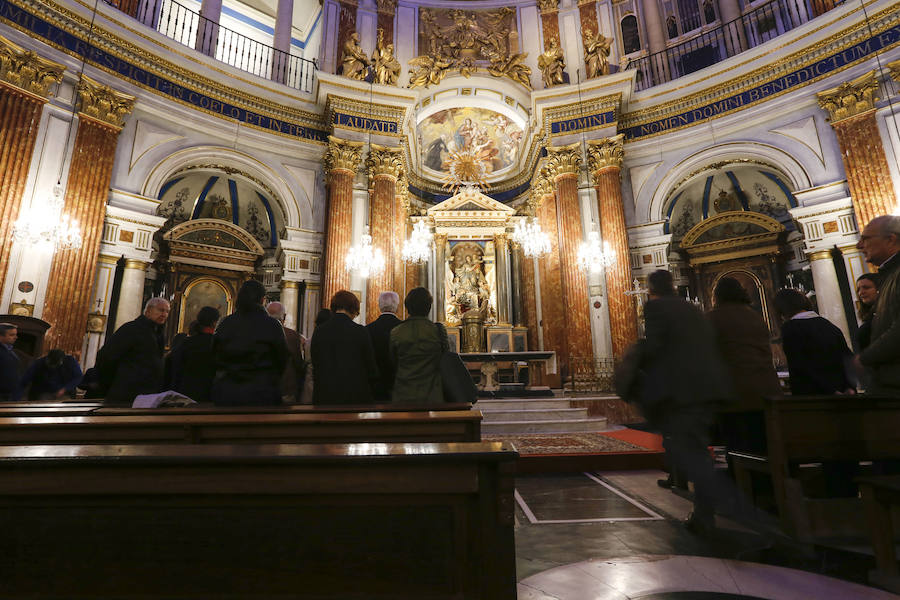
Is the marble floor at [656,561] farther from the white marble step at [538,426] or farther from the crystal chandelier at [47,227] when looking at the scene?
the crystal chandelier at [47,227]

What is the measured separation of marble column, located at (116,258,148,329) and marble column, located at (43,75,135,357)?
62cm

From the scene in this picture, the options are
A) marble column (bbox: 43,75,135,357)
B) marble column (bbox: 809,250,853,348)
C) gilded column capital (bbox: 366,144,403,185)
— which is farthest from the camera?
gilded column capital (bbox: 366,144,403,185)

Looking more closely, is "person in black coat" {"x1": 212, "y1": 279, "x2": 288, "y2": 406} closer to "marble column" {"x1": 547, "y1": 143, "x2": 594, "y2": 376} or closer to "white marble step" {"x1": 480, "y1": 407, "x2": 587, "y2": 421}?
"white marble step" {"x1": 480, "y1": 407, "x2": 587, "y2": 421}

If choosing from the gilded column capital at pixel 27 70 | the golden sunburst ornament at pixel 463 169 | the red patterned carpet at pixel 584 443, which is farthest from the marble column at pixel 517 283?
the gilded column capital at pixel 27 70

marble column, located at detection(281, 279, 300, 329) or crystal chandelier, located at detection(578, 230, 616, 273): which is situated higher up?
crystal chandelier, located at detection(578, 230, 616, 273)

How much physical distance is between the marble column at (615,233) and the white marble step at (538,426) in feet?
9.66

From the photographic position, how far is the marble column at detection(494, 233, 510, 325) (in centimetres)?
1146

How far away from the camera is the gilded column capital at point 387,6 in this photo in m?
11.1

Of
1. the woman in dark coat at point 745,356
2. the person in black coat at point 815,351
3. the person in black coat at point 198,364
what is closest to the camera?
the woman in dark coat at point 745,356

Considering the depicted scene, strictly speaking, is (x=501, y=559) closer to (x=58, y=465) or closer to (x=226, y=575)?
(x=226, y=575)

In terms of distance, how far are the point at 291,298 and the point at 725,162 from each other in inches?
393

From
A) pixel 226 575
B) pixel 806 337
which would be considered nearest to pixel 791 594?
pixel 806 337

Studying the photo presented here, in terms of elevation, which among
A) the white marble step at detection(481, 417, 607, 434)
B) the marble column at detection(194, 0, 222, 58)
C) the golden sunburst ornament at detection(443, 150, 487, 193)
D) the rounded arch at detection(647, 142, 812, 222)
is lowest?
the white marble step at detection(481, 417, 607, 434)

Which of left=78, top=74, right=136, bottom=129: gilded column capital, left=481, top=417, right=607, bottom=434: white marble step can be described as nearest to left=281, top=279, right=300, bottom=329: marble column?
left=78, top=74, right=136, bottom=129: gilded column capital
